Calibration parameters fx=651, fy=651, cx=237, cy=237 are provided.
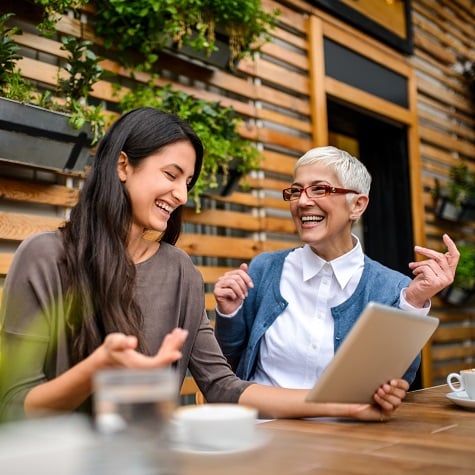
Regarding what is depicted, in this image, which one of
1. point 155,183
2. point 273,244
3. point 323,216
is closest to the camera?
point 155,183

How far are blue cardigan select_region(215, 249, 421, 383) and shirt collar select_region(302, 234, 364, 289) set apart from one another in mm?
39

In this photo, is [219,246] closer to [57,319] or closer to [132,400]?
[57,319]

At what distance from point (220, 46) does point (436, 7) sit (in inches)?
129

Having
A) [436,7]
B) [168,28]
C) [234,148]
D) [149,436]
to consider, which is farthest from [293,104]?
[149,436]

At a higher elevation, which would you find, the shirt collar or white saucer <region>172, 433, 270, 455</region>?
the shirt collar

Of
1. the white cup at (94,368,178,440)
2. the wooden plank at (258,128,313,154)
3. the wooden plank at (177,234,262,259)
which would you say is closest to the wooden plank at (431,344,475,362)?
the wooden plank at (258,128,313,154)

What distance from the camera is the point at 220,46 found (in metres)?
3.45

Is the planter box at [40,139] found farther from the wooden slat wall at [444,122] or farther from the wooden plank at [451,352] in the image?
the wooden plank at [451,352]

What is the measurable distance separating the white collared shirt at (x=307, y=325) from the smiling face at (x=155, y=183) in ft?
1.90

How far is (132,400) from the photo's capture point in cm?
72

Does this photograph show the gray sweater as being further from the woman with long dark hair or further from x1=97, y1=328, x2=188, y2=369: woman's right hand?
x1=97, y1=328, x2=188, y2=369: woman's right hand

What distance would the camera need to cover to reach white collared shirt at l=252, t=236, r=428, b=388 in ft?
6.93

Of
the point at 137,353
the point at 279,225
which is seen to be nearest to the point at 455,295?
the point at 279,225

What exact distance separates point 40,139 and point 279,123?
1911 mm
